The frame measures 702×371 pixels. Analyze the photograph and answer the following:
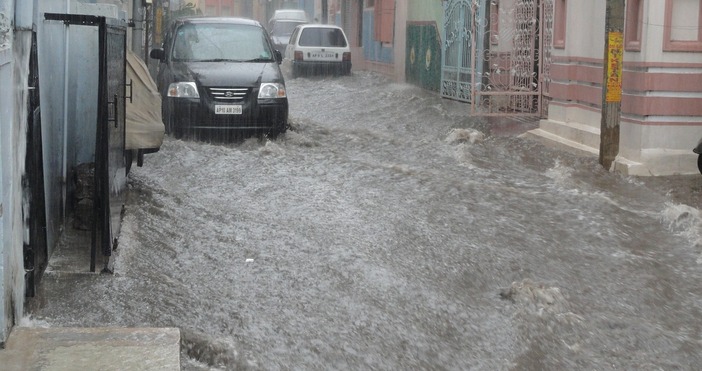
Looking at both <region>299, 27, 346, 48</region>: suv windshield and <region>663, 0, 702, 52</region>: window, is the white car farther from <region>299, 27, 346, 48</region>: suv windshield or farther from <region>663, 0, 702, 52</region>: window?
<region>663, 0, 702, 52</region>: window

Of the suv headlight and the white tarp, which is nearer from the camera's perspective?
the white tarp

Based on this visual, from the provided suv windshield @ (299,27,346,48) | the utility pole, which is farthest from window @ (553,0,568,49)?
suv windshield @ (299,27,346,48)

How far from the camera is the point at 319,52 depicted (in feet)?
93.2

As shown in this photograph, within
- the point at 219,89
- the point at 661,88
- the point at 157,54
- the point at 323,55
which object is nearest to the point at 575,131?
the point at 661,88

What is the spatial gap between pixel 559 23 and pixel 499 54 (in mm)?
3257

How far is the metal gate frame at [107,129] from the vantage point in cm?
596

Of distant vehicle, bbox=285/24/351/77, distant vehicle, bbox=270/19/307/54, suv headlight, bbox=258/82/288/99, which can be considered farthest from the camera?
distant vehicle, bbox=270/19/307/54

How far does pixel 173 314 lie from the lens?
5.96 meters

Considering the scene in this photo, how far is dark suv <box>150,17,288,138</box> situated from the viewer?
526 inches

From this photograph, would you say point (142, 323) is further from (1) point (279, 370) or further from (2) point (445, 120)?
(2) point (445, 120)

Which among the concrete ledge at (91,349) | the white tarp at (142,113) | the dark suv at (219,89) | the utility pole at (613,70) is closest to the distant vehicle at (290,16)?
the dark suv at (219,89)

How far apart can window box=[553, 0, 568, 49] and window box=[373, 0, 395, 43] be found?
1393 centimetres

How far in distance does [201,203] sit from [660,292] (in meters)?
4.46

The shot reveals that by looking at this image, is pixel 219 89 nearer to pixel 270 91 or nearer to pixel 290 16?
pixel 270 91
